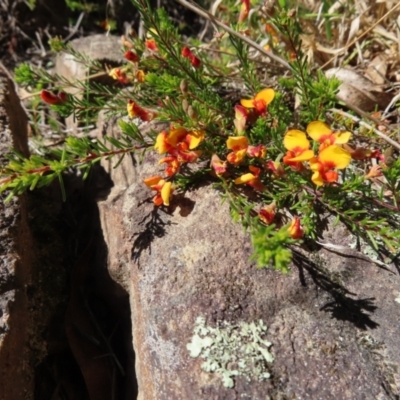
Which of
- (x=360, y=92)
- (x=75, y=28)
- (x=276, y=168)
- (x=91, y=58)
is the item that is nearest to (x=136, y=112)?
(x=276, y=168)

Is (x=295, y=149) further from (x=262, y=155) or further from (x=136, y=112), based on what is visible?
(x=136, y=112)

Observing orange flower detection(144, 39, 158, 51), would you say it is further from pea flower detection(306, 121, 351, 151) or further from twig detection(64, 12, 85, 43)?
twig detection(64, 12, 85, 43)

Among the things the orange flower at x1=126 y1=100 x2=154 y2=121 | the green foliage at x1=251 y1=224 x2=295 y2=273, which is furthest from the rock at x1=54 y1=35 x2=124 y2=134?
the green foliage at x1=251 y1=224 x2=295 y2=273

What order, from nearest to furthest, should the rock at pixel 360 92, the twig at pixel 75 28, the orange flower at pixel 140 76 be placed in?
the orange flower at pixel 140 76
the rock at pixel 360 92
the twig at pixel 75 28

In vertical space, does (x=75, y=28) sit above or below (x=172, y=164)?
below

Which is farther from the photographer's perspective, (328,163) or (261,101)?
(261,101)

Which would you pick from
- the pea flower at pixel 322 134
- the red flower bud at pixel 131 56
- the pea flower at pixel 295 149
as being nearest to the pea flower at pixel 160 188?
Answer: the pea flower at pixel 295 149

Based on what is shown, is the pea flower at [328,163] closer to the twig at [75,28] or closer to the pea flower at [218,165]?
the pea flower at [218,165]
